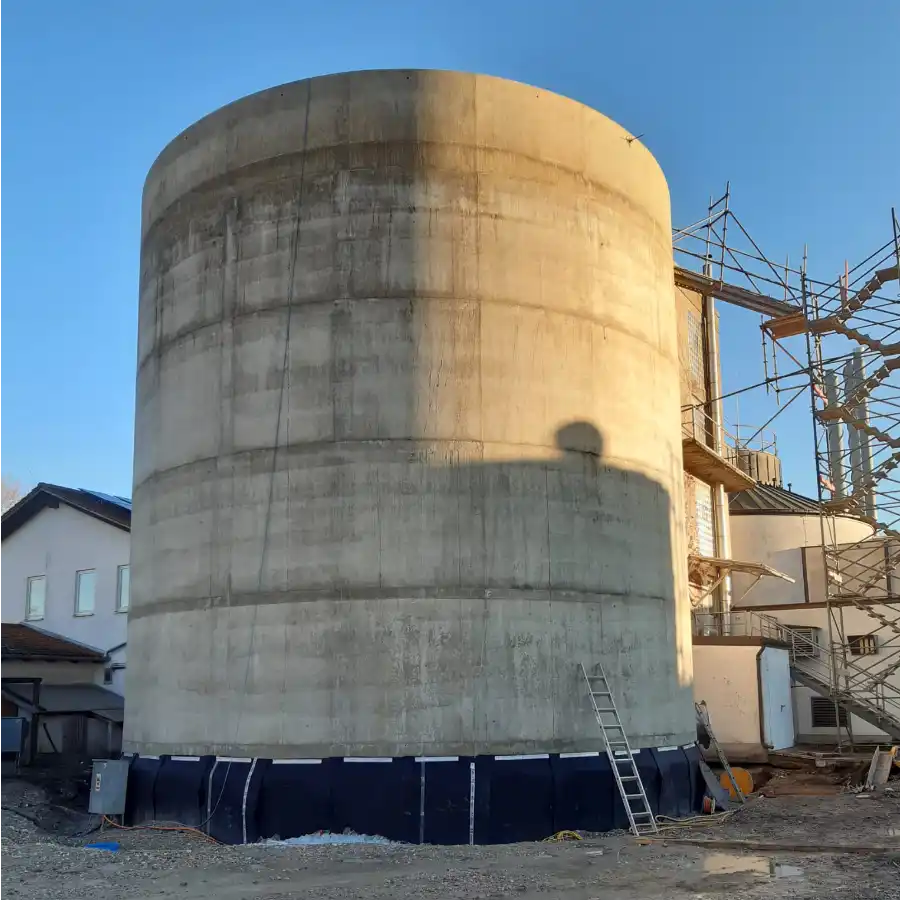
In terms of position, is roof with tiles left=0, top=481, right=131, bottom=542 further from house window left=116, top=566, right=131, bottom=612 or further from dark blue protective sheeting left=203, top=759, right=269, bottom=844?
dark blue protective sheeting left=203, top=759, right=269, bottom=844

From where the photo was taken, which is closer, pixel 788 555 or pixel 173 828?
pixel 173 828

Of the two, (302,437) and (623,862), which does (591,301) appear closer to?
(302,437)

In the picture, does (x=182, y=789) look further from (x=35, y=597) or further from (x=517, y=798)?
(x=35, y=597)

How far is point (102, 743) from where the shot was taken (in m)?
25.2

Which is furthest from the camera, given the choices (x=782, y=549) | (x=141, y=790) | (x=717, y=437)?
(x=782, y=549)

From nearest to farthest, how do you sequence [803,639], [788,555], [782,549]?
[803,639] < [788,555] < [782,549]

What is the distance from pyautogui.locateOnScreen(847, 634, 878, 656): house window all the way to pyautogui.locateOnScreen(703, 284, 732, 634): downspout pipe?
3400 millimetres

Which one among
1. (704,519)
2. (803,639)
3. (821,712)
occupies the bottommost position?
(821,712)

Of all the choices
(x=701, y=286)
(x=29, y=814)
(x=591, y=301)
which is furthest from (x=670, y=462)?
(x=29, y=814)

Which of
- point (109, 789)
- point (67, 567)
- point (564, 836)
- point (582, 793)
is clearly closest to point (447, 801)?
point (564, 836)

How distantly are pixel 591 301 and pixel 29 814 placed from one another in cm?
1328

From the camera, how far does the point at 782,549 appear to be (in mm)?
33625

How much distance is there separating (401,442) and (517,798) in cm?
553

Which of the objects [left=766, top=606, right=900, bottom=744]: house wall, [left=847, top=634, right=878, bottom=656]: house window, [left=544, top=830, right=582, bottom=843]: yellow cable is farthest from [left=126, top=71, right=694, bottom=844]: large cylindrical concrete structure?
[left=847, top=634, right=878, bottom=656]: house window
